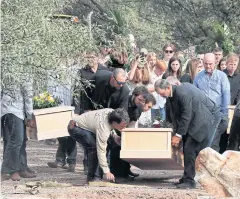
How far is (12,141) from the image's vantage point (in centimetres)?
1365

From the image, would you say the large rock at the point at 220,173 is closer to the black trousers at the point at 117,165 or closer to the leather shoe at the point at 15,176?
the black trousers at the point at 117,165

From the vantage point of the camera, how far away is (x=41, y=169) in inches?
596

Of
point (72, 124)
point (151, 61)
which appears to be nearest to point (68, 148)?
point (72, 124)

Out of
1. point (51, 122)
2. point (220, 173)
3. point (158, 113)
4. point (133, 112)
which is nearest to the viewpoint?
point (220, 173)

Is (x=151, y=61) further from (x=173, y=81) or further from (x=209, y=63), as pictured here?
(x=173, y=81)

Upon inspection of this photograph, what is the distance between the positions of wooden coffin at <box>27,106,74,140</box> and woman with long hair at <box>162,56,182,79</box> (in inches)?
79.9

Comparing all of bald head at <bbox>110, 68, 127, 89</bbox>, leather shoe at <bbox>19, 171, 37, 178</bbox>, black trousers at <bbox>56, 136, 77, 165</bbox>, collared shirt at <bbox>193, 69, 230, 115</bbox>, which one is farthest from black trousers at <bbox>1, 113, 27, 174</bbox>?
collared shirt at <bbox>193, 69, 230, 115</bbox>

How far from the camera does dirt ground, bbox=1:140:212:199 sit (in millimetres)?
11719

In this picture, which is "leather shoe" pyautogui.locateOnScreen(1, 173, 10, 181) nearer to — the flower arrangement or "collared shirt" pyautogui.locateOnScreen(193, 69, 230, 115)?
the flower arrangement

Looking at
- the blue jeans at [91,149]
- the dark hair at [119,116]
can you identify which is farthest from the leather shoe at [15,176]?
the dark hair at [119,116]

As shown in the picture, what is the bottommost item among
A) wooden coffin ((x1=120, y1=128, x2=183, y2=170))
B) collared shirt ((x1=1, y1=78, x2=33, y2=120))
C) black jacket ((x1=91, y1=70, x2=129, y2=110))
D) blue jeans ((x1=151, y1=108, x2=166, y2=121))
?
wooden coffin ((x1=120, y1=128, x2=183, y2=170))

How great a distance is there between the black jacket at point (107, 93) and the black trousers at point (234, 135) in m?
1.58

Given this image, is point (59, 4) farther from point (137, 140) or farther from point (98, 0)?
point (98, 0)

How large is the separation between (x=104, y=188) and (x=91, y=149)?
2.49 ft
